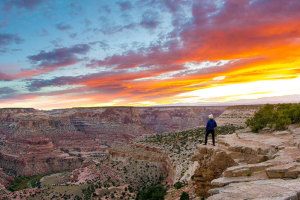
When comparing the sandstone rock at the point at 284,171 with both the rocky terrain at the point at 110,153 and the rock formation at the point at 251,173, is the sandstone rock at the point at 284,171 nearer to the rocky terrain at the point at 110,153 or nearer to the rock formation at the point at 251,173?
the rock formation at the point at 251,173

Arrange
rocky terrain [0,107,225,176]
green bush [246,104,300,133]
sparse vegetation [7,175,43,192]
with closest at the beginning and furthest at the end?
green bush [246,104,300,133], sparse vegetation [7,175,43,192], rocky terrain [0,107,225,176]

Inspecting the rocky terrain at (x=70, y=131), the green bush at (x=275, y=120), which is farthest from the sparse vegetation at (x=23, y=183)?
the green bush at (x=275, y=120)

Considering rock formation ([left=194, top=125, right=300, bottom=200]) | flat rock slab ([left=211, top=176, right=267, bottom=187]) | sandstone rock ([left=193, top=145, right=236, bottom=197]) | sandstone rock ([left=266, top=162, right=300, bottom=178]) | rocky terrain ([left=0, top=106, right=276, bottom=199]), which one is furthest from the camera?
rocky terrain ([left=0, top=106, right=276, bottom=199])

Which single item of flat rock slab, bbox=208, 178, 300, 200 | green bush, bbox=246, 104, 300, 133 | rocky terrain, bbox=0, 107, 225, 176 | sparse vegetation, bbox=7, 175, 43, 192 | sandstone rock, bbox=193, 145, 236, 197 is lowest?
sparse vegetation, bbox=7, 175, 43, 192

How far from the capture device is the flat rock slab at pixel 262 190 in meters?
6.01

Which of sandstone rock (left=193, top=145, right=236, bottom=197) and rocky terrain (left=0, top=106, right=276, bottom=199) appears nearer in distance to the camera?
sandstone rock (left=193, top=145, right=236, bottom=197)

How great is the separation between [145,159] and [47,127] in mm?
68838

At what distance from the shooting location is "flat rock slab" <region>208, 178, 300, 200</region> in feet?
19.7

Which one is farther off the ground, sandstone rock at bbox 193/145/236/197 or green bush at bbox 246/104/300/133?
green bush at bbox 246/104/300/133

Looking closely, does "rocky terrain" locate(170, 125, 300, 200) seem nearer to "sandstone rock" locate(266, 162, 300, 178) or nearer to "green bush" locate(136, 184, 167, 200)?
"sandstone rock" locate(266, 162, 300, 178)

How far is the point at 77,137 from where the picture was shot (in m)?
94.4

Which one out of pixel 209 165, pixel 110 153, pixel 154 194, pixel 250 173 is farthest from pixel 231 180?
pixel 110 153

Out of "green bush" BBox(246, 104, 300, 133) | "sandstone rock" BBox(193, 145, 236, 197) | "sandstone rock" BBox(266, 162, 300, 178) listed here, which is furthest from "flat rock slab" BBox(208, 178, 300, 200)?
"green bush" BBox(246, 104, 300, 133)

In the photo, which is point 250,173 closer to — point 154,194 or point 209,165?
point 209,165
